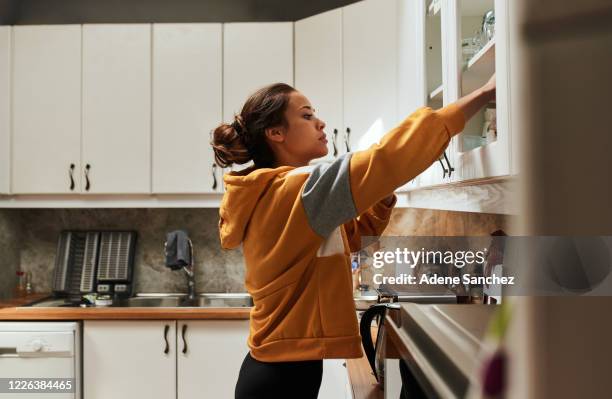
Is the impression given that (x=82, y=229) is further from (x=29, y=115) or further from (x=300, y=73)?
(x=300, y=73)

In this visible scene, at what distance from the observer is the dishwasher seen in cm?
226

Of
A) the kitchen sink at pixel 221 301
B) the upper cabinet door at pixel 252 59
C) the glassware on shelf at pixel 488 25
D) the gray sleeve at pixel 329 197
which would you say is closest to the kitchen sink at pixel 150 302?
the kitchen sink at pixel 221 301

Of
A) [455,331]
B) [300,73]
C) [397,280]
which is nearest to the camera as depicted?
[455,331]

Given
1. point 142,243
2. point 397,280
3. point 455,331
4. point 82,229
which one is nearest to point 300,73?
point 142,243

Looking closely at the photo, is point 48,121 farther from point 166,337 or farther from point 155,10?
point 166,337

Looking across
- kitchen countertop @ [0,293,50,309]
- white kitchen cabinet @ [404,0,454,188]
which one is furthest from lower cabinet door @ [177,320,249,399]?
white kitchen cabinet @ [404,0,454,188]

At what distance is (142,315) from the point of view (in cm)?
228

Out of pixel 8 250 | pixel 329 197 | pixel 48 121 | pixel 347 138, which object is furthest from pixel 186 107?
pixel 329 197

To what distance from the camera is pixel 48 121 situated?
253 centimetres

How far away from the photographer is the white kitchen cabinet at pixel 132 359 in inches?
90.4

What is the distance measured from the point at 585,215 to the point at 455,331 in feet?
0.64

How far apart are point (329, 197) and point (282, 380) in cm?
47

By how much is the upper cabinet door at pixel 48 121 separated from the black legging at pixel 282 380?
173cm

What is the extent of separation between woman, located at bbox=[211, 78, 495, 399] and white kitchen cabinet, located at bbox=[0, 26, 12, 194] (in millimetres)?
1746
